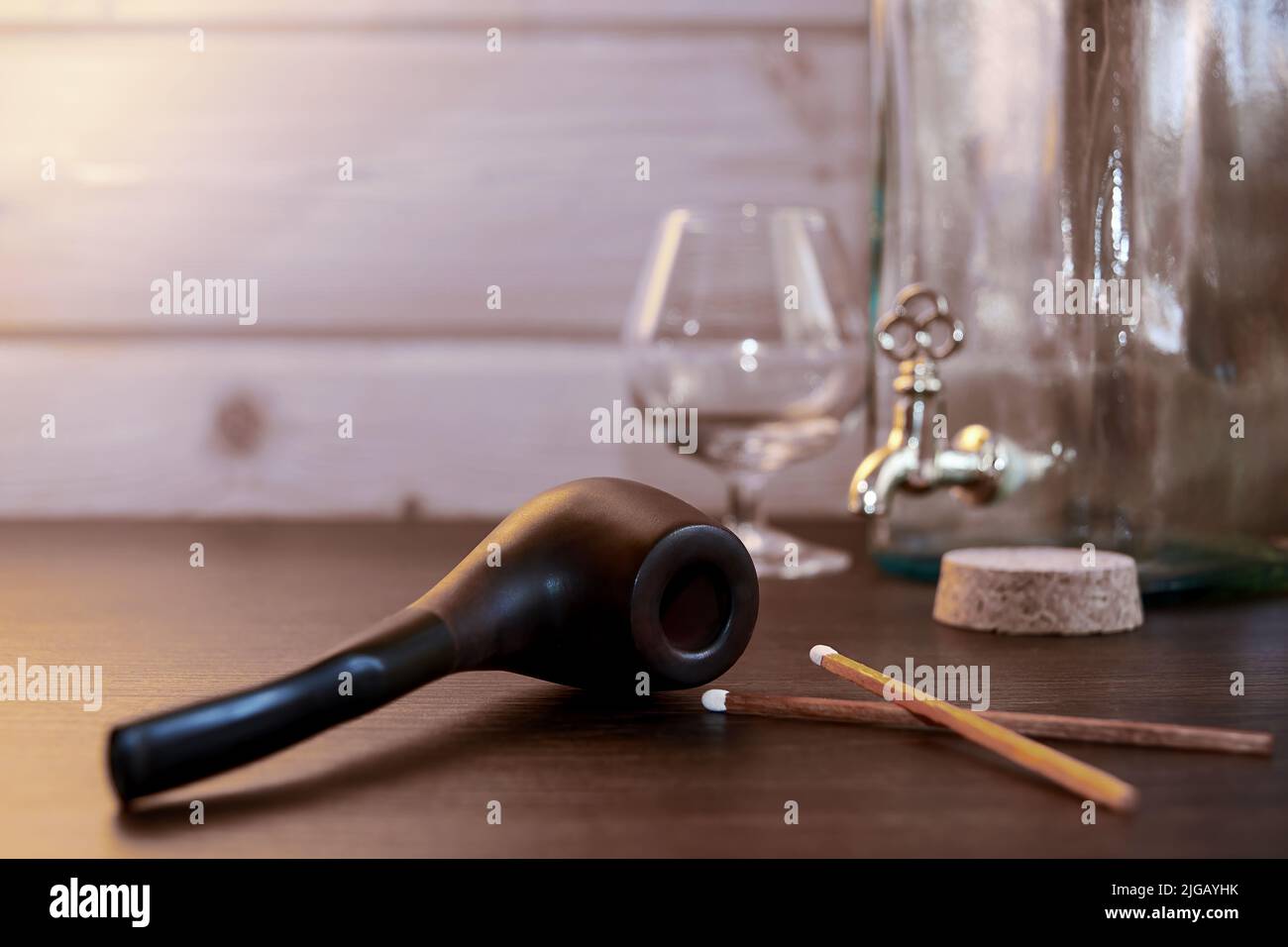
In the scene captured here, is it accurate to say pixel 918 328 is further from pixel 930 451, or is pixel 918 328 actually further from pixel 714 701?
pixel 714 701

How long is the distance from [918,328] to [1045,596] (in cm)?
18

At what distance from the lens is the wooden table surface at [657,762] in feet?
1.00

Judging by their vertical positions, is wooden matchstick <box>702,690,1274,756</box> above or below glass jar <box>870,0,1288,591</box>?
below

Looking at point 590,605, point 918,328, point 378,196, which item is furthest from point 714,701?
point 378,196

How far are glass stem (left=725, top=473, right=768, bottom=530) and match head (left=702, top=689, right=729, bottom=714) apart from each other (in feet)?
1.33

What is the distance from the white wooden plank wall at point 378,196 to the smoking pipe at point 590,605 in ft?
1.97

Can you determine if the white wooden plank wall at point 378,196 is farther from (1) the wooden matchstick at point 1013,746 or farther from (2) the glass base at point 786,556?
(1) the wooden matchstick at point 1013,746

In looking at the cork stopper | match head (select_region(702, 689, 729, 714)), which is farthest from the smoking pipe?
the cork stopper

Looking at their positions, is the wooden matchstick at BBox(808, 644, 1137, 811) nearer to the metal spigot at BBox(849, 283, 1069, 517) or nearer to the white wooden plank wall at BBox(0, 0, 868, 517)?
the metal spigot at BBox(849, 283, 1069, 517)

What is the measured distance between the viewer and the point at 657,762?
37 cm

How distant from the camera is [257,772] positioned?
0.35m

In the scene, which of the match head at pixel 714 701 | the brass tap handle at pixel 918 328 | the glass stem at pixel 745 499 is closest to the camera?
the match head at pixel 714 701

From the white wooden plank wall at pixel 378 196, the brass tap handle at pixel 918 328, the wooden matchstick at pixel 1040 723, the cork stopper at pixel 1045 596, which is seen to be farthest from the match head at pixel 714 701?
the white wooden plank wall at pixel 378 196

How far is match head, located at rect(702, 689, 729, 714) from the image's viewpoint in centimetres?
42
